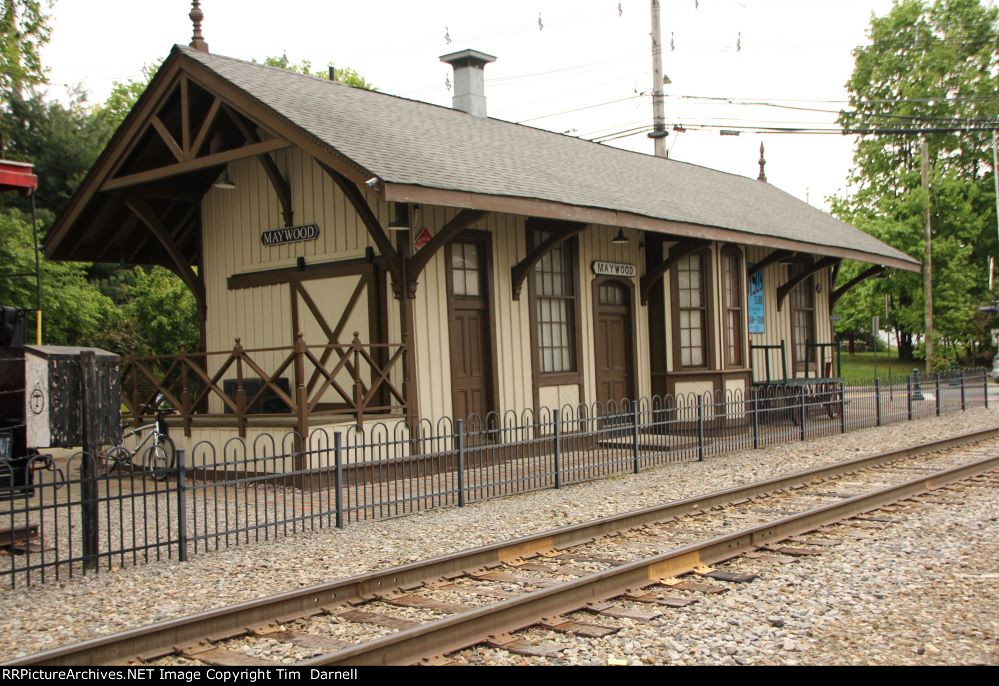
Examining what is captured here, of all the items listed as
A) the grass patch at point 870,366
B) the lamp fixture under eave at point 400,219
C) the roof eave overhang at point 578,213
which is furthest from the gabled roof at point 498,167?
the grass patch at point 870,366

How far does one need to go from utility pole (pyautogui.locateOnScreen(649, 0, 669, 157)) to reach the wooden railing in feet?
55.0

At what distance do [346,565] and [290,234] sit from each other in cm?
776

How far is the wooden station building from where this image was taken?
12734 millimetres

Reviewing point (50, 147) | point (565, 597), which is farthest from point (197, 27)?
point (50, 147)

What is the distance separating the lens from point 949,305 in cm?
3931

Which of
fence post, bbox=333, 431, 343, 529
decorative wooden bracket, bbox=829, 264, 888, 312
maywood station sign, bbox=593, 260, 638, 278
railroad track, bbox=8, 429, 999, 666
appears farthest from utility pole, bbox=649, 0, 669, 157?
fence post, bbox=333, 431, 343, 529

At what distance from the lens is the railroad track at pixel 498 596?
5.49m

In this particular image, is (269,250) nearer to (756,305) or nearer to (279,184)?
(279,184)

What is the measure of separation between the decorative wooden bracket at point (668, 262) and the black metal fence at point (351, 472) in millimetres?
2059

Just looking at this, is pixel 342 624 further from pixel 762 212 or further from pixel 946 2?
pixel 946 2

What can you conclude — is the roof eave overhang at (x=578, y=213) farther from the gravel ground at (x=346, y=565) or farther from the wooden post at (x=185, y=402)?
the wooden post at (x=185, y=402)

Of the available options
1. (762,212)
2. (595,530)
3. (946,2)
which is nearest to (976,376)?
(762,212)

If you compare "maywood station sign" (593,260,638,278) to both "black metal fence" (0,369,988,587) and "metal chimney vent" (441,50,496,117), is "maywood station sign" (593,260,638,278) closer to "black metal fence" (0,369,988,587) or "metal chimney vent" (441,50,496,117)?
"black metal fence" (0,369,988,587)

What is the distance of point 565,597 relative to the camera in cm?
638
